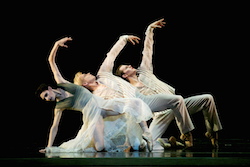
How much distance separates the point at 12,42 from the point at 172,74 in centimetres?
203

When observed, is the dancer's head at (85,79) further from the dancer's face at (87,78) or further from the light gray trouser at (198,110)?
the light gray trouser at (198,110)

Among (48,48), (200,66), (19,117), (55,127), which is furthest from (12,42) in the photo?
(200,66)

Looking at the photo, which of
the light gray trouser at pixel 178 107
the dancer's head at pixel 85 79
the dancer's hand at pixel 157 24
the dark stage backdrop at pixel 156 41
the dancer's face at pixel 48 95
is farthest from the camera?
the dark stage backdrop at pixel 156 41

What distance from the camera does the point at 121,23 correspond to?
Result: 4746mm

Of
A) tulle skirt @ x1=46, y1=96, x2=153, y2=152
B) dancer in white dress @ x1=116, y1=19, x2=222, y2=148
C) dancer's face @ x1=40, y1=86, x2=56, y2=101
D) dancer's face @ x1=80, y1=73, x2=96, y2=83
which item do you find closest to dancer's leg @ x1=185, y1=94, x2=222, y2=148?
dancer in white dress @ x1=116, y1=19, x2=222, y2=148

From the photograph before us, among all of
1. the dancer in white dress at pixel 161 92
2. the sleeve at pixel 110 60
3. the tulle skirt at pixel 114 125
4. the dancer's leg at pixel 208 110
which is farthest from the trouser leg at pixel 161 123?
the sleeve at pixel 110 60

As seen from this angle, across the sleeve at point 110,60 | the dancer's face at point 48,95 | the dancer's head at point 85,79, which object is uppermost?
the sleeve at point 110,60

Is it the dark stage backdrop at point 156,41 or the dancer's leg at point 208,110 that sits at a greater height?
the dark stage backdrop at point 156,41

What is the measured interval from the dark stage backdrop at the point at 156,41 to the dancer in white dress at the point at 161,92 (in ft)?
2.68

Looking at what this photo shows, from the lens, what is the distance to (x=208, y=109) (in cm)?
354

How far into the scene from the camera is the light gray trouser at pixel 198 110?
3.52 meters

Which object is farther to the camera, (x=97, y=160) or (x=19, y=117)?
(x=19, y=117)

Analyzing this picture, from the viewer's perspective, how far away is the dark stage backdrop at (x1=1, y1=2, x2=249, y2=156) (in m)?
4.57

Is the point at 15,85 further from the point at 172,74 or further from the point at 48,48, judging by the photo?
the point at 172,74
